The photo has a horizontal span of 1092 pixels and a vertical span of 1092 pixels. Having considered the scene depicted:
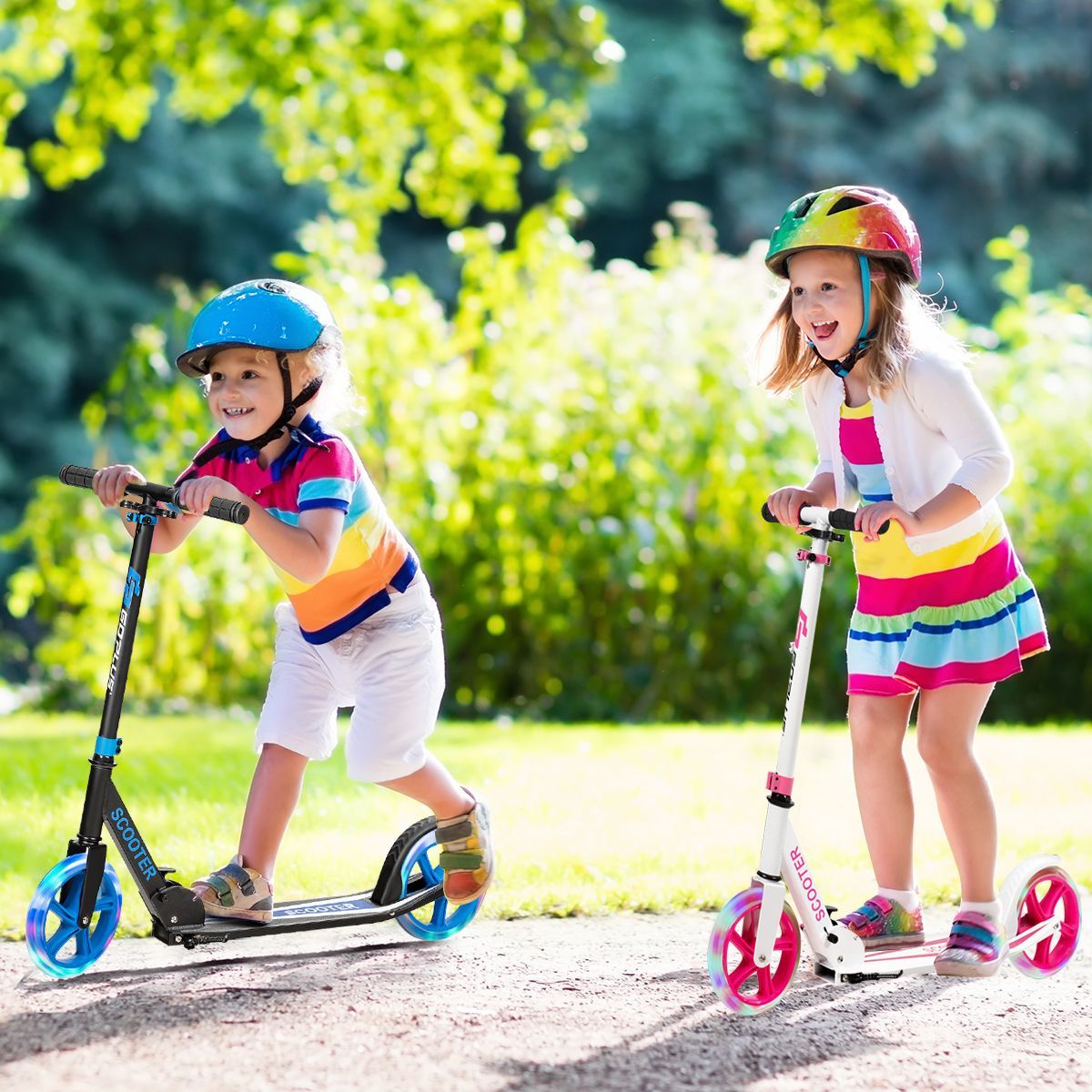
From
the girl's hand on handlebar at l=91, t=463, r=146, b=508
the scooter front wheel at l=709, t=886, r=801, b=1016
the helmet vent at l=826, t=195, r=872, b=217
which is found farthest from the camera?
the helmet vent at l=826, t=195, r=872, b=217

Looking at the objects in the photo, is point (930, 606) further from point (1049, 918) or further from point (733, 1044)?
point (733, 1044)

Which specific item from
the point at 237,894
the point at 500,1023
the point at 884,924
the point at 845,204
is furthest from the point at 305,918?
the point at 845,204

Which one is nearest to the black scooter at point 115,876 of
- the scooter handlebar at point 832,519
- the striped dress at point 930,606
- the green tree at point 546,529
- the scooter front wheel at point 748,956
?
the scooter front wheel at point 748,956

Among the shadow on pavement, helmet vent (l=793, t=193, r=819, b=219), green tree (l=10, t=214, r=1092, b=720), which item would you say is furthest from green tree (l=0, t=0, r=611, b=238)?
the shadow on pavement

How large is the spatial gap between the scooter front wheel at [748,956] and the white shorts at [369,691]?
81 cm

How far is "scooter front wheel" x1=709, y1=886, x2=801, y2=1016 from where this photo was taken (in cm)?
306

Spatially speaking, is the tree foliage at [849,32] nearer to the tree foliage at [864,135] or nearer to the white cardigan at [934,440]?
the white cardigan at [934,440]

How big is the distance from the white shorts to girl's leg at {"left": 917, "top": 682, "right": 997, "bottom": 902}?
3.40 feet

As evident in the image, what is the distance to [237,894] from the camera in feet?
11.4

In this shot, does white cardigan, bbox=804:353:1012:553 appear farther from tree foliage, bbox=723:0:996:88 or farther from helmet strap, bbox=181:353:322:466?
tree foliage, bbox=723:0:996:88

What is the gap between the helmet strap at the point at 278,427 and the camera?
3.52 metres

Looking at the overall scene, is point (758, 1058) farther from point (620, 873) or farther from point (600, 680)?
point (600, 680)

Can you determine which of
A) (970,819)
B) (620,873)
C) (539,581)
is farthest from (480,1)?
(970,819)

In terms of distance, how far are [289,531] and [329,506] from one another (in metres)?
0.15
